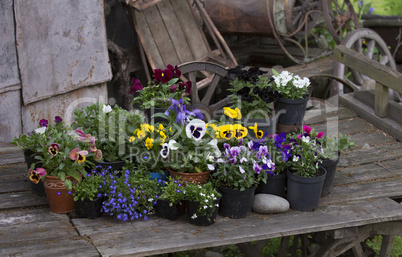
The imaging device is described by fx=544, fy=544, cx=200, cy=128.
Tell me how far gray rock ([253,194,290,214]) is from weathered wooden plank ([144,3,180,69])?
3.25m

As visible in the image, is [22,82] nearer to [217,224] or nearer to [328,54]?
[217,224]

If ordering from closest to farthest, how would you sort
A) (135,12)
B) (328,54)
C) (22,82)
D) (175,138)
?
(175,138)
(22,82)
(135,12)
(328,54)

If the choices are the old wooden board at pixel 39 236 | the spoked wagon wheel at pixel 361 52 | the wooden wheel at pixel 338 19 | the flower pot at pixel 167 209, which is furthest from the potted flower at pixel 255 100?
the wooden wheel at pixel 338 19

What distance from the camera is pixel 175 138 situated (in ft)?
10.9

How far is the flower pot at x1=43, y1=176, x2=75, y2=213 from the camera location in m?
3.19

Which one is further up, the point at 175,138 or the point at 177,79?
the point at 177,79

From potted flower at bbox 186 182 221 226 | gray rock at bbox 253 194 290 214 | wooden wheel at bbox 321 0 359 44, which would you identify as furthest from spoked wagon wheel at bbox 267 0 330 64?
potted flower at bbox 186 182 221 226

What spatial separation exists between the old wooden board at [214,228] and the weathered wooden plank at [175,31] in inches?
138

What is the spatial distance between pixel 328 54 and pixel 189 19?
84.4 inches

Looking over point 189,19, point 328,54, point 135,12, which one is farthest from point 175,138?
point 328,54

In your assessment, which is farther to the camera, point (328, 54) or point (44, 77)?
point (328, 54)

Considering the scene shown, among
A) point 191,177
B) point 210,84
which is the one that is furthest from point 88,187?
point 210,84

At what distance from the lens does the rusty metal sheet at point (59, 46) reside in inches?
181

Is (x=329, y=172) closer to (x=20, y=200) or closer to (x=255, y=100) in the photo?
(x=255, y=100)
